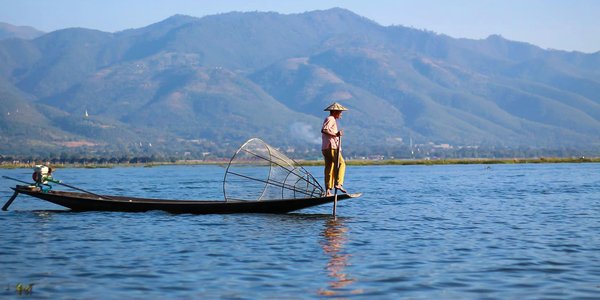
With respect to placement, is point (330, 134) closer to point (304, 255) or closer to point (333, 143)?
point (333, 143)

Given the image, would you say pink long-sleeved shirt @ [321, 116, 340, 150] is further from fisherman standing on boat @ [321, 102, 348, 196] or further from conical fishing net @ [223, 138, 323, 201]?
conical fishing net @ [223, 138, 323, 201]

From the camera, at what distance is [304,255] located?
20.5 metres

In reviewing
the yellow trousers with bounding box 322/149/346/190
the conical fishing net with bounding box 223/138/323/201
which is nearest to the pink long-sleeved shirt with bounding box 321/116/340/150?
the yellow trousers with bounding box 322/149/346/190

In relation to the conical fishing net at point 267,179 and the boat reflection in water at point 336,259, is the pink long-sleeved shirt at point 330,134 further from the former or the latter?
the boat reflection in water at point 336,259

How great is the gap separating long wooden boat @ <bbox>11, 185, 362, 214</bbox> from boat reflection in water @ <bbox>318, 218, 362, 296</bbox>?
5.69ft

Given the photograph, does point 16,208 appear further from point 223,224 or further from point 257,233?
point 257,233

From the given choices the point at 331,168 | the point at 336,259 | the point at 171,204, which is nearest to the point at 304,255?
the point at 336,259

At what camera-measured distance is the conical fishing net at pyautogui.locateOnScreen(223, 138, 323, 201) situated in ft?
98.9

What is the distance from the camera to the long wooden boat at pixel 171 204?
29.6 m

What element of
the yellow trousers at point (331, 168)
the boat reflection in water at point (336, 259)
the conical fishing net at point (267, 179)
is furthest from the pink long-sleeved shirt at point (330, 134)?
the boat reflection in water at point (336, 259)

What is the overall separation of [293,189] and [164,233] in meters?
5.99

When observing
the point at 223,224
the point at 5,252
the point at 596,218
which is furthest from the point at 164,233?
the point at 596,218

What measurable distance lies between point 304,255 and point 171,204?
40.0 ft

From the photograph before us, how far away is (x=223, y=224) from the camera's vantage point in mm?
28016
